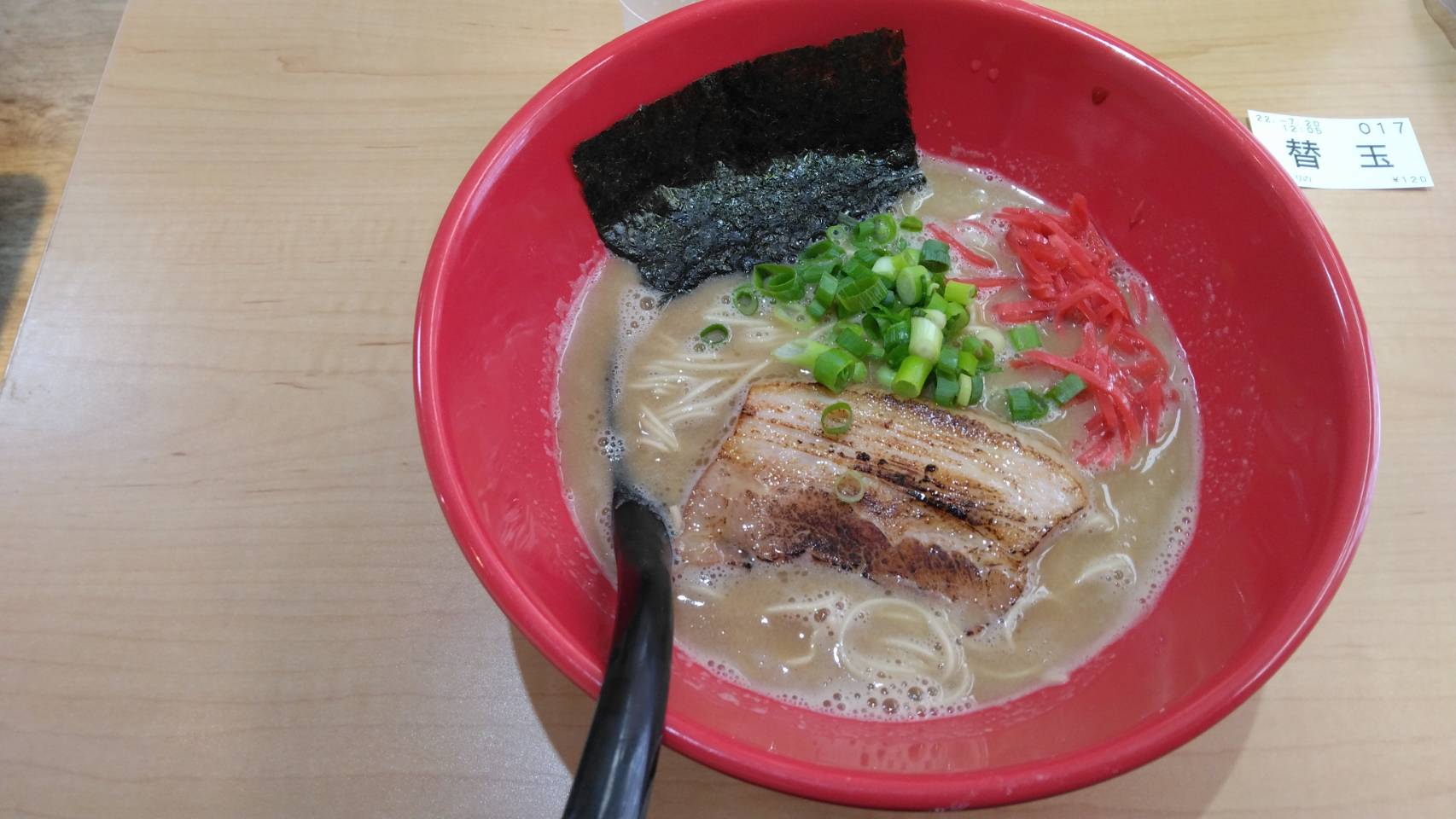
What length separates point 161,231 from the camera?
1936mm

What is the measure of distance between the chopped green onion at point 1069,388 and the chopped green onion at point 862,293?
42cm

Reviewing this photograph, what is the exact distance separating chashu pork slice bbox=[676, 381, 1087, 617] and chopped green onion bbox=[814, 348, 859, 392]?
2.4 inches

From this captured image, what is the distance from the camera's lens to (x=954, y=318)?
1730 mm

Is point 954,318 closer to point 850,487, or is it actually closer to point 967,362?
point 967,362

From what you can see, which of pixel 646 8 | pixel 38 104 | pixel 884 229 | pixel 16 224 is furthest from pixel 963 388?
pixel 38 104

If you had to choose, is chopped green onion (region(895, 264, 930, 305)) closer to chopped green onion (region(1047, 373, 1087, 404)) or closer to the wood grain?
chopped green onion (region(1047, 373, 1087, 404))

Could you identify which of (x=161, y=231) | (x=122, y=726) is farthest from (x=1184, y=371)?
(x=161, y=231)

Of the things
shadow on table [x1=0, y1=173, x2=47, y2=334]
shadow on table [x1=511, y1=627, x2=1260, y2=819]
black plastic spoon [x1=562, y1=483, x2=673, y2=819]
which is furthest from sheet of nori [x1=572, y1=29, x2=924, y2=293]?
shadow on table [x1=0, y1=173, x2=47, y2=334]

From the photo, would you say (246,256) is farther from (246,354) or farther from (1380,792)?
(1380,792)

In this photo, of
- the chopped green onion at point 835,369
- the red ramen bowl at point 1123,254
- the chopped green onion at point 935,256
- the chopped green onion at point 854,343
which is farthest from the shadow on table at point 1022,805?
the chopped green onion at point 935,256

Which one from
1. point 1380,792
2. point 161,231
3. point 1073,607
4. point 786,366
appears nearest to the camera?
point 1380,792

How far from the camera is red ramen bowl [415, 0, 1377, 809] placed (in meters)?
1.15

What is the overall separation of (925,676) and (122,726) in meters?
1.44

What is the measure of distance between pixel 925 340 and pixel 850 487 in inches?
14.3
